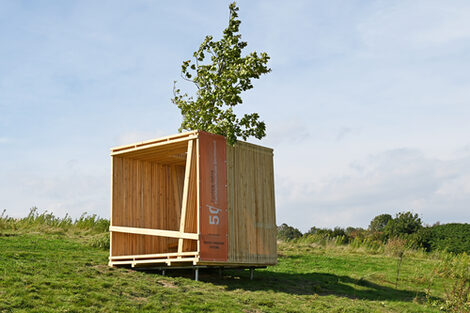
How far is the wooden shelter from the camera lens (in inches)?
539

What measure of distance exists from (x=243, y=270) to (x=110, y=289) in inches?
263

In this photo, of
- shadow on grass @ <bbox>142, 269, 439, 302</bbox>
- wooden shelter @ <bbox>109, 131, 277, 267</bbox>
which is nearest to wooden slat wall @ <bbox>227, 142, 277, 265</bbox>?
wooden shelter @ <bbox>109, 131, 277, 267</bbox>

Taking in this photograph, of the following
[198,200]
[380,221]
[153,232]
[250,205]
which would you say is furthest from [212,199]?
[380,221]

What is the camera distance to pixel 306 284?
15.6 metres

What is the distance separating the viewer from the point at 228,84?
650 inches

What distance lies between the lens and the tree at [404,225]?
1384 inches

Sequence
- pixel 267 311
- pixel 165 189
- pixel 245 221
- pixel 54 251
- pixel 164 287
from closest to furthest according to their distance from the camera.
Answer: pixel 267 311 < pixel 164 287 < pixel 245 221 < pixel 54 251 < pixel 165 189

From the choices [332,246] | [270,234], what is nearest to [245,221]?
[270,234]

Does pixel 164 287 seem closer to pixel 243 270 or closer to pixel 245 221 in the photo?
pixel 245 221

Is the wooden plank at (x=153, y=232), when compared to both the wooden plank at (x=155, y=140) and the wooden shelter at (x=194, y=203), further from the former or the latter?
the wooden plank at (x=155, y=140)

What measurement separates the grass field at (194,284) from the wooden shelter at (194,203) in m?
0.76

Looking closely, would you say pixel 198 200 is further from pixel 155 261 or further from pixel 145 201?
pixel 145 201

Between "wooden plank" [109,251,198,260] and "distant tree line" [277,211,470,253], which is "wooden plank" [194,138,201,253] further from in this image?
"distant tree line" [277,211,470,253]

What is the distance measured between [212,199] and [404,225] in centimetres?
2463
